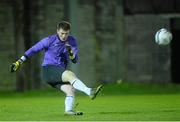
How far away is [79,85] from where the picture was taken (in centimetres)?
1308

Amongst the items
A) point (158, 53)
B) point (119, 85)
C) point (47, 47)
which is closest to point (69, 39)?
point (47, 47)

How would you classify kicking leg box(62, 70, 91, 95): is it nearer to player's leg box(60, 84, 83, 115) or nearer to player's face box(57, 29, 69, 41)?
player's leg box(60, 84, 83, 115)

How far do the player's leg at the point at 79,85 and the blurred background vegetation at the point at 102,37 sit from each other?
18900 mm

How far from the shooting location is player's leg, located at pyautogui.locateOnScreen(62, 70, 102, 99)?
512 inches

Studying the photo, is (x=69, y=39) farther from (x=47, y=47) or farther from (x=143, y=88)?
(x=143, y=88)

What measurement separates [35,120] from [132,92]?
55.6 feet

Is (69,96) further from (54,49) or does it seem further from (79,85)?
(54,49)

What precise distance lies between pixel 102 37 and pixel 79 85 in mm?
20215

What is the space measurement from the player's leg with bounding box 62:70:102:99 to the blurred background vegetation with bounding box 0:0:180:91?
18900 mm

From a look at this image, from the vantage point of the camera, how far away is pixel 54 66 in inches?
535

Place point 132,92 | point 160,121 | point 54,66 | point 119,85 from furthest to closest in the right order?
point 119,85, point 132,92, point 54,66, point 160,121

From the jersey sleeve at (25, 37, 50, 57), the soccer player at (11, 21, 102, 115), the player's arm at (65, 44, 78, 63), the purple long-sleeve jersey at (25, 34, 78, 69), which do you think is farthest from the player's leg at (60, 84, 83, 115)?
the jersey sleeve at (25, 37, 50, 57)

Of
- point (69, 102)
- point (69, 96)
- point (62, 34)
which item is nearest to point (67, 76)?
point (69, 96)

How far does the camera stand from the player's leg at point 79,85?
42.7 feet
